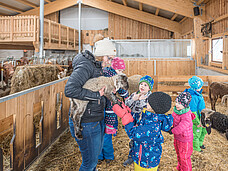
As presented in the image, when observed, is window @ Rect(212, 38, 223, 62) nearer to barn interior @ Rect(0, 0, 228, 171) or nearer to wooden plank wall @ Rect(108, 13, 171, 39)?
barn interior @ Rect(0, 0, 228, 171)

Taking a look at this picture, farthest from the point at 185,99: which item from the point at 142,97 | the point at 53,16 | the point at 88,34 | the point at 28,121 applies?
the point at 53,16

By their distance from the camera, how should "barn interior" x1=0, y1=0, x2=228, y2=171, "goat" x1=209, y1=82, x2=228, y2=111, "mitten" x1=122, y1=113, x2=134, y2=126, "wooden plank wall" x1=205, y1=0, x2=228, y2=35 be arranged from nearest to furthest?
"mitten" x1=122, y1=113, x2=134, y2=126 < "barn interior" x1=0, y1=0, x2=228, y2=171 < "goat" x1=209, y1=82, x2=228, y2=111 < "wooden plank wall" x1=205, y1=0, x2=228, y2=35

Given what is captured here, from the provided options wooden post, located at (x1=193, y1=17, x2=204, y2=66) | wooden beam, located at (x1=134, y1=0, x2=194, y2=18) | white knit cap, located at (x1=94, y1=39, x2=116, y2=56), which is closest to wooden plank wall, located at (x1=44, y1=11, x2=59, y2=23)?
wooden beam, located at (x1=134, y1=0, x2=194, y2=18)

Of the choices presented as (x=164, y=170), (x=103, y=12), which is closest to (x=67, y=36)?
(x=103, y=12)

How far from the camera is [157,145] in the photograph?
1799 millimetres

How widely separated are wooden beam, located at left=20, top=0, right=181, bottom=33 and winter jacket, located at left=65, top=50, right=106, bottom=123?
1283cm

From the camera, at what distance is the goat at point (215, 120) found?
2277 millimetres

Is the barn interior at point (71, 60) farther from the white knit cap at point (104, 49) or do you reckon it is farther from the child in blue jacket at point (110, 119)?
the white knit cap at point (104, 49)

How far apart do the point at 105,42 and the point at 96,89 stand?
0.57 m

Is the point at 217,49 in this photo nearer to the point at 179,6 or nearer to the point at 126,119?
the point at 179,6

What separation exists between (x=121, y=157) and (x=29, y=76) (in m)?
1.85

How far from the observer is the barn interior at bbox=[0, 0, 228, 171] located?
2.45 metres

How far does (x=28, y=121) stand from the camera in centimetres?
240

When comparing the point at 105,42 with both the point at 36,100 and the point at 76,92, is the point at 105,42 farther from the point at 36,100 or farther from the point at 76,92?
the point at 36,100
